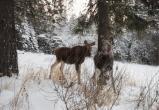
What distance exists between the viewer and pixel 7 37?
945 centimetres

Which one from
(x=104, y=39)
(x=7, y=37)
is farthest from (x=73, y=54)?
(x=7, y=37)

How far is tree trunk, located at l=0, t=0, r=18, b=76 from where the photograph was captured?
934 centimetres

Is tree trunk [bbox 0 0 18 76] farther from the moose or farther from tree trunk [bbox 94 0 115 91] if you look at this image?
the moose

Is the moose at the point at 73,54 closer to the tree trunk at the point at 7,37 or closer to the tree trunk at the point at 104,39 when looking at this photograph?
the tree trunk at the point at 104,39

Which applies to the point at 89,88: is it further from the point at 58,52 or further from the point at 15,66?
the point at 58,52

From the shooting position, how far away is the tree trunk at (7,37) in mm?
9344

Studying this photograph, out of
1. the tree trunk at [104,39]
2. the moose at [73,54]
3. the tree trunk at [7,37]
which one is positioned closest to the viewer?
the tree trunk at [7,37]

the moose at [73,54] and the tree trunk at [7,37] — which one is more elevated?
the tree trunk at [7,37]

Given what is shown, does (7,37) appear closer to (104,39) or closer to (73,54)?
(104,39)

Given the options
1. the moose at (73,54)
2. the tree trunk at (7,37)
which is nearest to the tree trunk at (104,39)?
the moose at (73,54)

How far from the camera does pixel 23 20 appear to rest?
39.6 ft

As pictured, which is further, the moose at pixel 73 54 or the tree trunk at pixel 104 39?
the moose at pixel 73 54

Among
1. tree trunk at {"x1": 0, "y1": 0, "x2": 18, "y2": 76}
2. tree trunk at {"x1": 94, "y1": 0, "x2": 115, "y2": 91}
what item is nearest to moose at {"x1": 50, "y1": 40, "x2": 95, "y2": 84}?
tree trunk at {"x1": 94, "y1": 0, "x2": 115, "y2": 91}

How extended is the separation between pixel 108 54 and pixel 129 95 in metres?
2.42
